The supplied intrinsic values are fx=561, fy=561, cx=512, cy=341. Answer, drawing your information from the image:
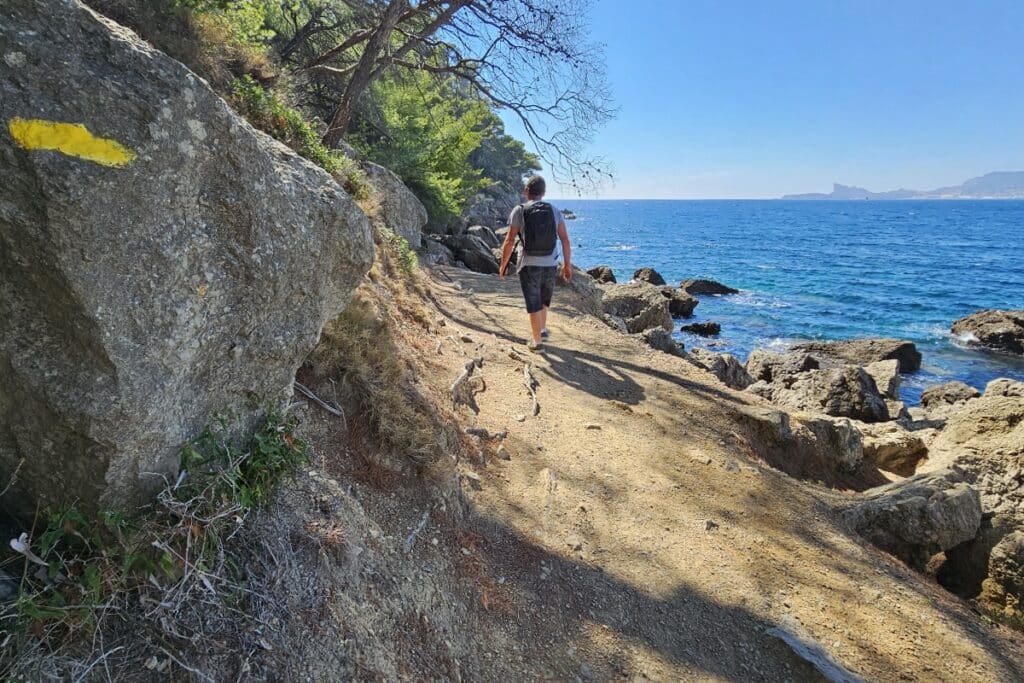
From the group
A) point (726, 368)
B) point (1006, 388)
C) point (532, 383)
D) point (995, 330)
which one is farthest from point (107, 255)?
point (995, 330)

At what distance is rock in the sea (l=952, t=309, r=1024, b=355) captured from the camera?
868 inches

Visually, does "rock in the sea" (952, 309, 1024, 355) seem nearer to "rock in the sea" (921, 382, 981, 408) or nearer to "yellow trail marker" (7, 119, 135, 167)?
"rock in the sea" (921, 382, 981, 408)

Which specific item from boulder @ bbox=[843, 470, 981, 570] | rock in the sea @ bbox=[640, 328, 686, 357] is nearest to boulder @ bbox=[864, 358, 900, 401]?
rock in the sea @ bbox=[640, 328, 686, 357]

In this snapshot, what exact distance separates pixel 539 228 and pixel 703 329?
1788cm

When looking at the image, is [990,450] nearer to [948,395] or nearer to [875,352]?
[948,395]

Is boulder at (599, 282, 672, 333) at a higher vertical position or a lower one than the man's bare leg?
lower

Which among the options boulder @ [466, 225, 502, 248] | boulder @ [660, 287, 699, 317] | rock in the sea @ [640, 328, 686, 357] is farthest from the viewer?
boulder @ [660, 287, 699, 317]

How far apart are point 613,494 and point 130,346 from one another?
3.98 m

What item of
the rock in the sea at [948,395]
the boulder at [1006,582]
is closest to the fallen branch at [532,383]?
the boulder at [1006,582]

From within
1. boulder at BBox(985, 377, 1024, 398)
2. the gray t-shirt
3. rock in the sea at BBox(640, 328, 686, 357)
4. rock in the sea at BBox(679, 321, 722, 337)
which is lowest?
rock in the sea at BBox(679, 321, 722, 337)

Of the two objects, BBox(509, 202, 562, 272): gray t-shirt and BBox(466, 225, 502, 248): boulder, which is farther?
BBox(466, 225, 502, 248): boulder

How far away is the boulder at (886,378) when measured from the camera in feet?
48.5

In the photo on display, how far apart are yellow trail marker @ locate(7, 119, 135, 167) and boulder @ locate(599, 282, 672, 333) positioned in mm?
14007

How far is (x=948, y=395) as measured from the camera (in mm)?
15594
